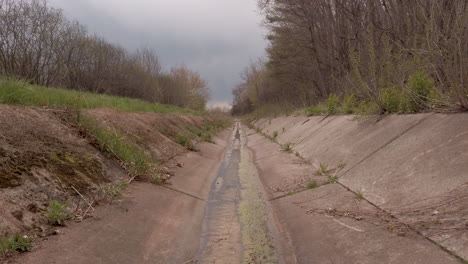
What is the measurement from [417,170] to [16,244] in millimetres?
3897

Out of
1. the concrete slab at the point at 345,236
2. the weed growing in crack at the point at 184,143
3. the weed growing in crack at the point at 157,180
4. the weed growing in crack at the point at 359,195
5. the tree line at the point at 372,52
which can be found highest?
the tree line at the point at 372,52

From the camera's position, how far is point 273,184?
5.75m

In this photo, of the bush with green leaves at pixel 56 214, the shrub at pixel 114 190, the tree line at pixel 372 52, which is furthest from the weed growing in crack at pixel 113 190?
the tree line at pixel 372 52

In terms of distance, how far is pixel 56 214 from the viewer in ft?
9.53

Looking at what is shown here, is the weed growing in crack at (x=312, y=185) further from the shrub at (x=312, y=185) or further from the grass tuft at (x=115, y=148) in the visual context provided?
the grass tuft at (x=115, y=148)

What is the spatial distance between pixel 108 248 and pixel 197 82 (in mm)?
59543

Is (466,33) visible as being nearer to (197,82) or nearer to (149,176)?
(149,176)

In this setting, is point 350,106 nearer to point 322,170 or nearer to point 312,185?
point 322,170

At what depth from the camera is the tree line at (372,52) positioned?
446cm

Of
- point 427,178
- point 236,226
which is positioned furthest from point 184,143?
point 427,178

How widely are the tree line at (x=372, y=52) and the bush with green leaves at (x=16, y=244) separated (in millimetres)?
4932

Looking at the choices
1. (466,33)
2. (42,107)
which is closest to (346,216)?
(466,33)

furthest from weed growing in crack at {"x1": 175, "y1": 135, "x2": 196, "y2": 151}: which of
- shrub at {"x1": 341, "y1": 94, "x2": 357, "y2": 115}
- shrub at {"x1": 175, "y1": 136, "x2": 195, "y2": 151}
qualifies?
shrub at {"x1": 341, "y1": 94, "x2": 357, "y2": 115}

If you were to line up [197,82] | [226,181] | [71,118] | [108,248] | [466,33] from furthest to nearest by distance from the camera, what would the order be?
[197,82] < [226,181] < [71,118] < [466,33] < [108,248]
